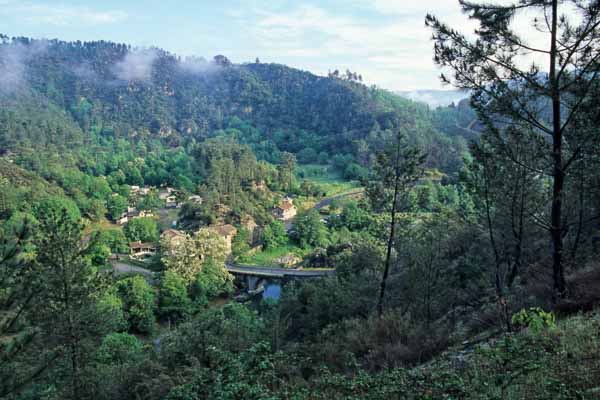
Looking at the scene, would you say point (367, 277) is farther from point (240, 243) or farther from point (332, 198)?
point (332, 198)

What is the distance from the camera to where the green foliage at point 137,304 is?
736 inches

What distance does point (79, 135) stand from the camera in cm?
6700

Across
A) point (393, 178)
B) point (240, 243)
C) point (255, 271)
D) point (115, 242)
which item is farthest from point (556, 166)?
point (115, 242)

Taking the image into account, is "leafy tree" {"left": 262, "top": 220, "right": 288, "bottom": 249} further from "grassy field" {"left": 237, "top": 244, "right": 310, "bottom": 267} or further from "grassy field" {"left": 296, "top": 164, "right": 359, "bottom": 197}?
"grassy field" {"left": 296, "top": 164, "right": 359, "bottom": 197}

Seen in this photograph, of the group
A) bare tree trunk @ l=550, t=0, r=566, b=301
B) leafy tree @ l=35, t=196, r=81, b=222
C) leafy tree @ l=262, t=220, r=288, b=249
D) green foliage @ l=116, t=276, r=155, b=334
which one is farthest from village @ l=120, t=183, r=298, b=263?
bare tree trunk @ l=550, t=0, r=566, b=301

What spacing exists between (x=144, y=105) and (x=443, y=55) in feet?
331

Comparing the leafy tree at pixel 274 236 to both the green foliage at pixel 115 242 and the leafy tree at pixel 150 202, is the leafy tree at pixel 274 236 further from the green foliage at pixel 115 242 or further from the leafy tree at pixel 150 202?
the leafy tree at pixel 150 202

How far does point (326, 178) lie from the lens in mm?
54969

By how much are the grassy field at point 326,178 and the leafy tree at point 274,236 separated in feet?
50.5

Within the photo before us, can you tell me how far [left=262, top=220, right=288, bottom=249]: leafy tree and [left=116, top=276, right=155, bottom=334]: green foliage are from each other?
12.1 metres

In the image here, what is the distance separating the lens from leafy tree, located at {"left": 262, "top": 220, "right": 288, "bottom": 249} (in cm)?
3097

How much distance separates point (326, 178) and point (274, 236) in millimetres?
24712

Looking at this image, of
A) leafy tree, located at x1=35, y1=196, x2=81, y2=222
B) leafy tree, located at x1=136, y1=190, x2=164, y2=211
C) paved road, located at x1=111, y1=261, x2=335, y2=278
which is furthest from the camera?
leafy tree, located at x1=136, y1=190, x2=164, y2=211

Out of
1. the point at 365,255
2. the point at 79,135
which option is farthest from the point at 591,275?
the point at 79,135
